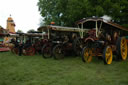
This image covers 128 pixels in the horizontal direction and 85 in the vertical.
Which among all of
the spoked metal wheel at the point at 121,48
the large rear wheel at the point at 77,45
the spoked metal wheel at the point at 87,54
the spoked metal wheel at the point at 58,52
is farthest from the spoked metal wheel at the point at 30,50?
the spoked metal wheel at the point at 121,48

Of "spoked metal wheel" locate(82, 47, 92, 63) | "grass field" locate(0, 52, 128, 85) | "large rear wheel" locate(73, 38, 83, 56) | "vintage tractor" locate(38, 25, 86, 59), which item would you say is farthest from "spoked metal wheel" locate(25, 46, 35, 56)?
"spoked metal wheel" locate(82, 47, 92, 63)

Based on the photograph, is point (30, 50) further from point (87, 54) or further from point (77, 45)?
point (87, 54)

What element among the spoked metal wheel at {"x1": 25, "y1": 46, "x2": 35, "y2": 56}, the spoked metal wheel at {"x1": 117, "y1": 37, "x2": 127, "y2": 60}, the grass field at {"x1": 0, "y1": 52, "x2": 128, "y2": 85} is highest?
the spoked metal wheel at {"x1": 117, "y1": 37, "x2": 127, "y2": 60}

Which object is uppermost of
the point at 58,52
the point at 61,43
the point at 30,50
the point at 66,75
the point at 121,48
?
the point at 61,43

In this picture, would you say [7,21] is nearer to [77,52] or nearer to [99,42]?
[77,52]

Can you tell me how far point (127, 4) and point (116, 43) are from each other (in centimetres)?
530

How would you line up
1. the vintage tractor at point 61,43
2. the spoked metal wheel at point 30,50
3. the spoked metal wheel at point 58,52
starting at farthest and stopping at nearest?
the spoked metal wheel at point 30,50 → the vintage tractor at point 61,43 → the spoked metal wheel at point 58,52

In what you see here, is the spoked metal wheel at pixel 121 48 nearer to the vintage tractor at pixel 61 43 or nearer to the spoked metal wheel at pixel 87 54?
the spoked metal wheel at pixel 87 54

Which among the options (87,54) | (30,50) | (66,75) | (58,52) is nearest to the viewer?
(66,75)

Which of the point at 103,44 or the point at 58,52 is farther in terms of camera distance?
the point at 58,52

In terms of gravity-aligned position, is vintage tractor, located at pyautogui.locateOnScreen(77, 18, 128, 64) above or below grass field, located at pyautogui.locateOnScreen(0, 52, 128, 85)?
above

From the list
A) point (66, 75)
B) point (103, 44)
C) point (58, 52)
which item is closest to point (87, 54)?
point (103, 44)

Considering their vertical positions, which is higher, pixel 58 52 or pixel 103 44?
pixel 103 44

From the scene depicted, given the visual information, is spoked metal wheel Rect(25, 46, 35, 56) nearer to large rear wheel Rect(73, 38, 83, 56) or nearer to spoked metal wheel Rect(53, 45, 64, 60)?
spoked metal wheel Rect(53, 45, 64, 60)
